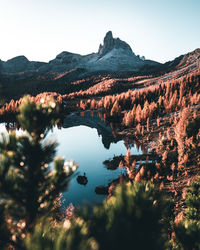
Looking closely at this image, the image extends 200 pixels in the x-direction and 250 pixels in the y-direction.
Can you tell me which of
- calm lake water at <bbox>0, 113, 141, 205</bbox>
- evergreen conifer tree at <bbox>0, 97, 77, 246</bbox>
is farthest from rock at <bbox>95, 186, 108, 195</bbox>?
evergreen conifer tree at <bbox>0, 97, 77, 246</bbox>

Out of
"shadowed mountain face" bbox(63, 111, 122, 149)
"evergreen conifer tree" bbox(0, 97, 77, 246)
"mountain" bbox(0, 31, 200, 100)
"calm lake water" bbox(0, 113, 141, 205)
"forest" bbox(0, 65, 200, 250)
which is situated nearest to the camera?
"forest" bbox(0, 65, 200, 250)

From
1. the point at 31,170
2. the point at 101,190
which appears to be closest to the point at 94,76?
the point at 101,190

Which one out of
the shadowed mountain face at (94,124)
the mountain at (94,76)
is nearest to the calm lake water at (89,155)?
the shadowed mountain face at (94,124)

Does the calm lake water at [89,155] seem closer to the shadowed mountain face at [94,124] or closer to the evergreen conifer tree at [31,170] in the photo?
the shadowed mountain face at [94,124]

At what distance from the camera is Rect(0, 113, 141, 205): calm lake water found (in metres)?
20.1

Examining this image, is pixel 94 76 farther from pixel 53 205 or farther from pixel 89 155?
pixel 53 205

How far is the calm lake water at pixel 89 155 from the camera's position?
792 inches

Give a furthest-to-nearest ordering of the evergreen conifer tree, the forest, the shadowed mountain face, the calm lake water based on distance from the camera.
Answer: the shadowed mountain face → the calm lake water → the evergreen conifer tree → the forest

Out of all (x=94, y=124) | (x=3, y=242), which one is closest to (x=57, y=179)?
(x=3, y=242)

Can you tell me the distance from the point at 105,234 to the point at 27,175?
178 cm

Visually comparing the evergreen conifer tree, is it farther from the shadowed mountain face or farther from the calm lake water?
the shadowed mountain face

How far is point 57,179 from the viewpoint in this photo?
3.12m

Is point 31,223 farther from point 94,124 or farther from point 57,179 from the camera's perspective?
point 94,124

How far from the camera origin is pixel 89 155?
3056 cm
